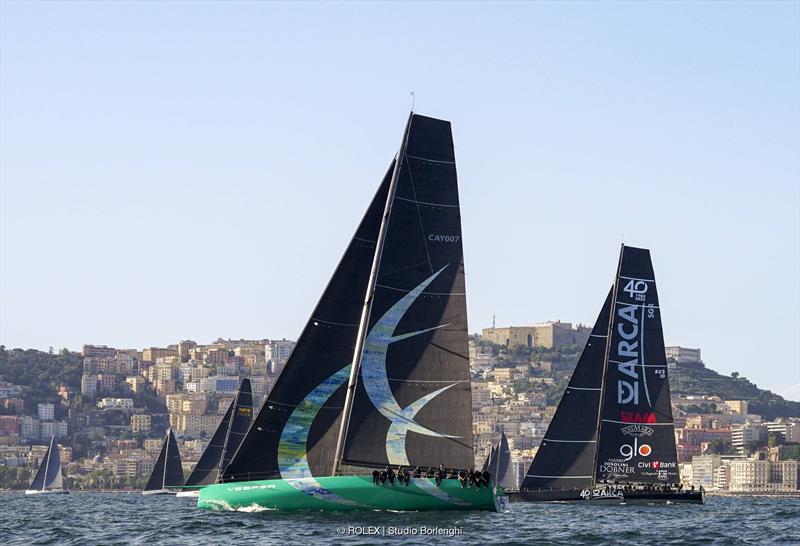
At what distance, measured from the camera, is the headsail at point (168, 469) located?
98812mm

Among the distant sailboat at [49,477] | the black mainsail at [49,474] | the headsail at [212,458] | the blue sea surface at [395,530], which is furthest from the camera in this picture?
the black mainsail at [49,474]

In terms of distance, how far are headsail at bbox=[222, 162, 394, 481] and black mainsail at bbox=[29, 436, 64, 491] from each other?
9722 cm

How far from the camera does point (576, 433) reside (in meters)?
53.3

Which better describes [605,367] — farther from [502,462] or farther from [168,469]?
[168,469]

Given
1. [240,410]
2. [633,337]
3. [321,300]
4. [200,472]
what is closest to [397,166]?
[321,300]

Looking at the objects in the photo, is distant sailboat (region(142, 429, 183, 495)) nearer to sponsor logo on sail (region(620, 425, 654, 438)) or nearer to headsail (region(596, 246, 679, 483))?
headsail (region(596, 246, 679, 483))

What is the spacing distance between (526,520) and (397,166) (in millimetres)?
10157

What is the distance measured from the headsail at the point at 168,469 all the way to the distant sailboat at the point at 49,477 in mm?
32430

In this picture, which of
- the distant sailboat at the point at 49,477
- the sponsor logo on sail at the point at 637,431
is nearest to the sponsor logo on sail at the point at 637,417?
the sponsor logo on sail at the point at 637,431

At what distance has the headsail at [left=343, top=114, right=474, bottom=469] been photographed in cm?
3588

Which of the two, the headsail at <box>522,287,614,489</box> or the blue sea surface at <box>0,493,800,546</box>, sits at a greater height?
the headsail at <box>522,287,614,489</box>

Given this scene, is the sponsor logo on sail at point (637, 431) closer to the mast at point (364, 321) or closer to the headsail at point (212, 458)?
the mast at point (364, 321)

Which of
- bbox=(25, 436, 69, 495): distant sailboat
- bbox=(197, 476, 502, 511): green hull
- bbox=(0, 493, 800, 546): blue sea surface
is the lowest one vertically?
bbox=(0, 493, 800, 546): blue sea surface

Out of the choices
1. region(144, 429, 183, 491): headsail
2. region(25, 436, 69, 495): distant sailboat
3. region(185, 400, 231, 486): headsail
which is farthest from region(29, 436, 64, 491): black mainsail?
region(185, 400, 231, 486): headsail
